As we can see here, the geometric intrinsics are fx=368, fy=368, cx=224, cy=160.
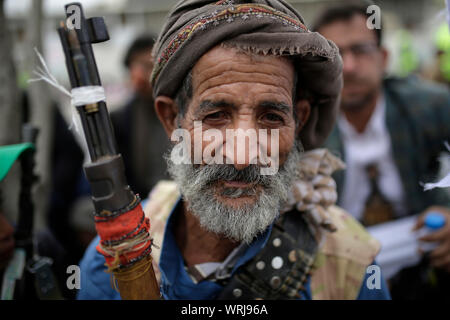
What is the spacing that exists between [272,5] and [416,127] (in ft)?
7.65

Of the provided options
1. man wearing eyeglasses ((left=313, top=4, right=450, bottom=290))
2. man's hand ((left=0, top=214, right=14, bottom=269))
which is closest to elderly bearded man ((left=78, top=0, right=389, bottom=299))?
man's hand ((left=0, top=214, right=14, bottom=269))

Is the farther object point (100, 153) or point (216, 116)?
point (216, 116)

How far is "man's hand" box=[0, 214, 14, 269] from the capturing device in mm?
→ 1775

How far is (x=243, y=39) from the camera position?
1415mm

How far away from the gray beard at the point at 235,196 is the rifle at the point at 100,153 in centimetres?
39

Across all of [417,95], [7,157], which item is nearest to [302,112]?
[7,157]

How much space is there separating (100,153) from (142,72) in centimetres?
380

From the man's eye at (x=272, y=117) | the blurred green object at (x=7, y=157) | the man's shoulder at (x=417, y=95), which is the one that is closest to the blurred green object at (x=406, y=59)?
the man's shoulder at (x=417, y=95)

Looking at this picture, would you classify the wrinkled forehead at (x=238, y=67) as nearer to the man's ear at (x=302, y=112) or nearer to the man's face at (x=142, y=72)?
the man's ear at (x=302, y=112)

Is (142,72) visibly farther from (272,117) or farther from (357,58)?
(272,117)

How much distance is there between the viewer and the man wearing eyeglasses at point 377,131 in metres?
3.19

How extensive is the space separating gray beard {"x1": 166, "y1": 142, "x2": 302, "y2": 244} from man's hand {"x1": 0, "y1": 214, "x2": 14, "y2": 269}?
0.95m
